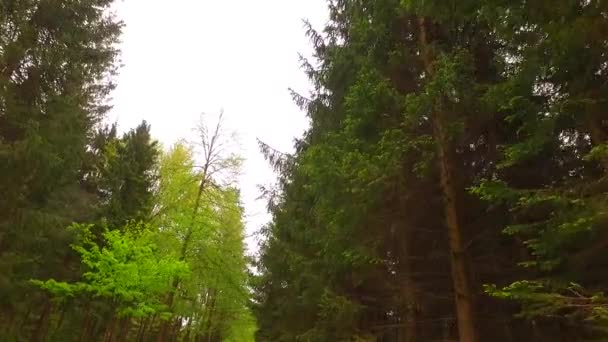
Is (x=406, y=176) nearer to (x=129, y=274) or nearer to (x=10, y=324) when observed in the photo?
(x=129, y=274)

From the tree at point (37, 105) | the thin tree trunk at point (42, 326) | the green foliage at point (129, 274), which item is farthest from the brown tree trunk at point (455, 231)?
the thin tree trunk at point (42, 326)

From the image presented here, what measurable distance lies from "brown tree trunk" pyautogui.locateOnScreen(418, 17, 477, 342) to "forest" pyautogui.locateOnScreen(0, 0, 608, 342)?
0.04 meters

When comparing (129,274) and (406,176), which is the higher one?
(406,176)

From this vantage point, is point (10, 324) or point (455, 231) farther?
point (10, 324)

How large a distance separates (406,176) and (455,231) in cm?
141

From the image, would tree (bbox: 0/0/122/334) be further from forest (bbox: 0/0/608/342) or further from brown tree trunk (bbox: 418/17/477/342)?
brown tree trunk (bbox: 418/17/477/342)

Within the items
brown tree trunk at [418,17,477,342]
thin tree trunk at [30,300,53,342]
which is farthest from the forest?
thin tree trunk at [30,300,53,342]

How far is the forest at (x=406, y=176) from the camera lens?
245 inches

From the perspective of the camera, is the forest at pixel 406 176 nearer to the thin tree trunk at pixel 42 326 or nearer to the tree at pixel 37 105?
the tree at pixel 37 105

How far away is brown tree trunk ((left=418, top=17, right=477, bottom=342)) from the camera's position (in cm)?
744

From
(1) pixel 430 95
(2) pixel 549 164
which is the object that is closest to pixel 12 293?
(1) pixel 430 95

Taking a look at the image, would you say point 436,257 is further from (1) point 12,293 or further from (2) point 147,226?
(1) point 12,293

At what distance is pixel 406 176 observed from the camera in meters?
8.78

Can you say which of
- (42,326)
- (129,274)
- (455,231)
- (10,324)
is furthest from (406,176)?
(42,326)
